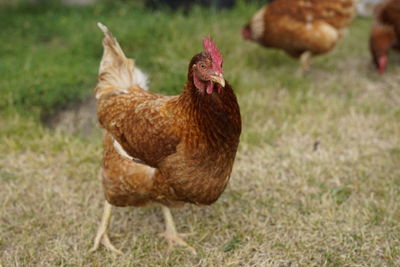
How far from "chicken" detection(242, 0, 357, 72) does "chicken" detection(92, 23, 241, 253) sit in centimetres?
283

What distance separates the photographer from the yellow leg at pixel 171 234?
9.97 feet

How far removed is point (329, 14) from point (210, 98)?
3.33m

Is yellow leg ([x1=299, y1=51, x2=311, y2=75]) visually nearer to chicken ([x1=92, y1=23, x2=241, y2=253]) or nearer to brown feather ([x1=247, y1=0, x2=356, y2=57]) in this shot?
brown feather ([x1=247, y1=0, x2=356, y2=57])

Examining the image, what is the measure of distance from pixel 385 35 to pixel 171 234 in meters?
3.90

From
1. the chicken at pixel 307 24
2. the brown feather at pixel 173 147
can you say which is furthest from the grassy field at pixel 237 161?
the brown feather at pixel 173 147

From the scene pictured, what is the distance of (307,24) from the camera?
16.8 ft

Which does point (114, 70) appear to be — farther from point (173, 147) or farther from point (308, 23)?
point (308, 23)

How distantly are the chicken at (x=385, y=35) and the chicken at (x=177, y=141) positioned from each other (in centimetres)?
354

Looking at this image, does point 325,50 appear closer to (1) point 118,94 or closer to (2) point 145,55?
(2) point 145,55

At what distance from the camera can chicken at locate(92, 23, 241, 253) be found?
2.37 m

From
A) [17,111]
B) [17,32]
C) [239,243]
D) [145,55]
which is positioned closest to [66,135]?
[17,111]

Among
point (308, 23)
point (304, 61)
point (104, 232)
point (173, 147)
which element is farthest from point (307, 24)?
point (104, 232)

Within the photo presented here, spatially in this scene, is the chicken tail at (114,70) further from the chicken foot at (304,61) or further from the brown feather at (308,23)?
the chicken foot at (304,61)

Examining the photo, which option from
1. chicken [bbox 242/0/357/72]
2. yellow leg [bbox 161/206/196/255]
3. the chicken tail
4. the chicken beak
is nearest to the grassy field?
yellow leg [bbox 161/206/196/255]
